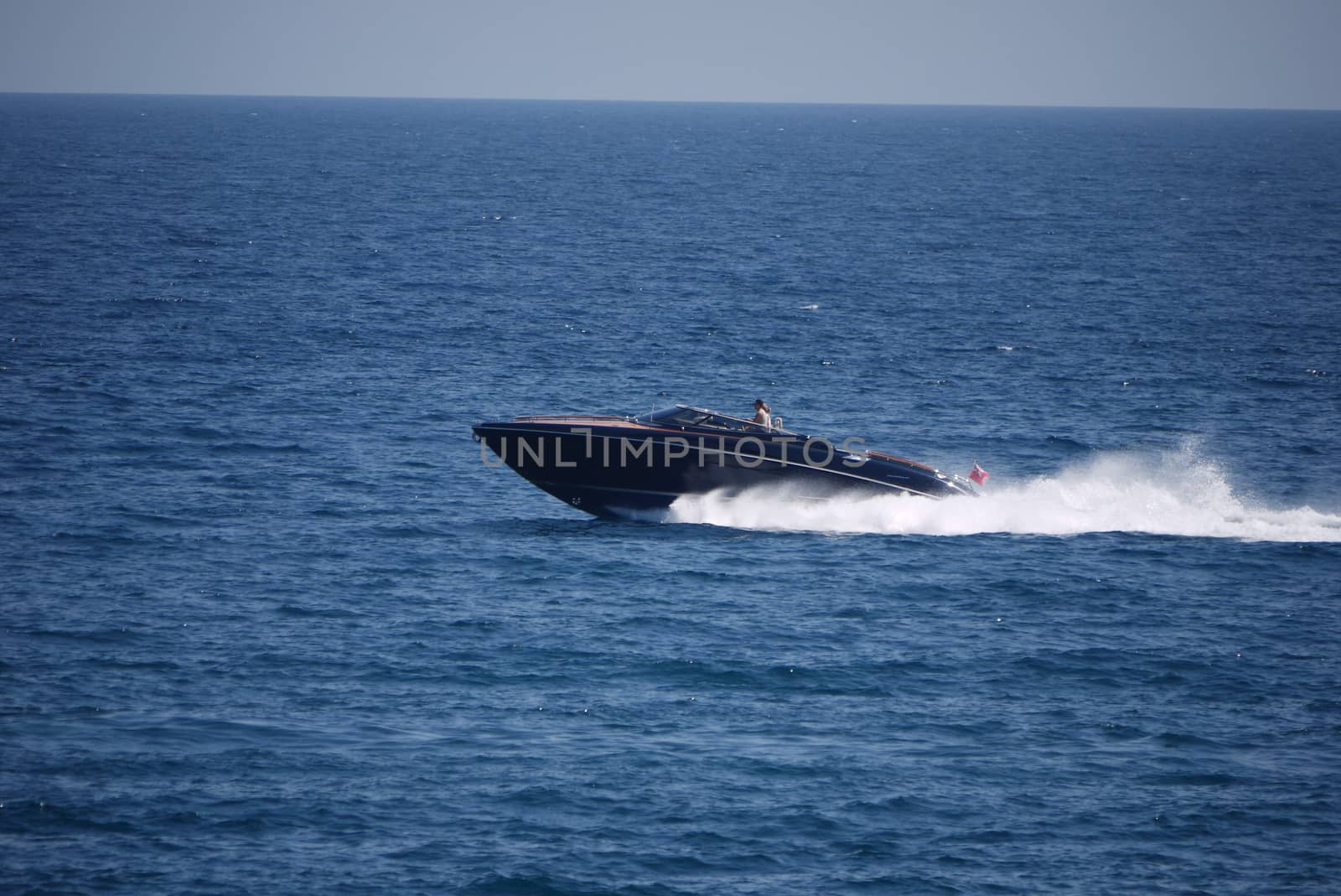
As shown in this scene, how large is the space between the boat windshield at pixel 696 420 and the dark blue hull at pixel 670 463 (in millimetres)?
79

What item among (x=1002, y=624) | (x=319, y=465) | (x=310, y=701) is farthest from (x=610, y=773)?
(x=319, y=465)

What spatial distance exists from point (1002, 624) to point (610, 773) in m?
11.7

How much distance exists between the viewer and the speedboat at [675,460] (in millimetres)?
36875

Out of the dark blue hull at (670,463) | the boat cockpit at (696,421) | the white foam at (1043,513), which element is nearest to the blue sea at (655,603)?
the white foam at (1043,513)

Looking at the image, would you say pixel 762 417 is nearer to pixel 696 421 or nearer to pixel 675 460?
pixel 696 421

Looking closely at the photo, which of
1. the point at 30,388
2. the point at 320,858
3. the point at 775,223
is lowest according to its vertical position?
the point at 320,858

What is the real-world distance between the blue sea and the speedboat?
2.51 feet

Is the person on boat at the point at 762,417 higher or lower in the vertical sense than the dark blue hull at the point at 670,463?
higher

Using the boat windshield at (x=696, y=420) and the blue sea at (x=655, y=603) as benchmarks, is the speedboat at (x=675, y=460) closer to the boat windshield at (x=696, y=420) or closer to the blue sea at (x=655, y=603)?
the boat windshield at (x=696, y=420)

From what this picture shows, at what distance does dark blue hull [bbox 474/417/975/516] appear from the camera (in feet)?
121

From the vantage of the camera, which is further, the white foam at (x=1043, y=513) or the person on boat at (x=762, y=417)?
the white foam at (x=1043, y=513)

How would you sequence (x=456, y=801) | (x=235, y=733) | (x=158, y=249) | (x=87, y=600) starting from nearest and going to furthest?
(x=456, y=801), (x=235, y=733), (x=87, y=600), (x=158, y=249)

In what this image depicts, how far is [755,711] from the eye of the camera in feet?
87.8

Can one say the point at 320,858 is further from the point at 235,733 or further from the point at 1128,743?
the point at 1128,743
